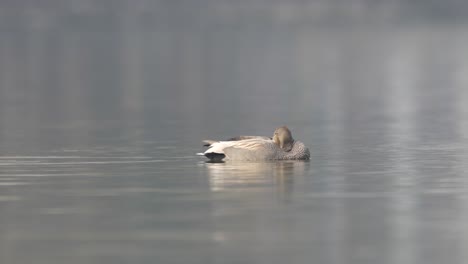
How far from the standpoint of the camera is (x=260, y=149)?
2952cm

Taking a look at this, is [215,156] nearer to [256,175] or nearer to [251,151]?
[251,151]

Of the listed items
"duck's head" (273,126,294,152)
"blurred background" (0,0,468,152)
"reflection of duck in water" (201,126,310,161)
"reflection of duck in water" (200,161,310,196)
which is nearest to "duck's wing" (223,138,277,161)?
"reflection of duck in water" (201,126,310,161)

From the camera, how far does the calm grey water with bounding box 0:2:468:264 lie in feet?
66.3

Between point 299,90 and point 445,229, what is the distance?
37.6 metres

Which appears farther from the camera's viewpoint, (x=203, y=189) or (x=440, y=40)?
(x=440, y=40)

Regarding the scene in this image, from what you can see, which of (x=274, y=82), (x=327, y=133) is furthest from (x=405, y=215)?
(x=274, y=82)

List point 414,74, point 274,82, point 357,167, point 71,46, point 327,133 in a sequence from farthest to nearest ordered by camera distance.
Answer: point 71,46, point 414,74, point 274,82, point 327,133, point 357,167

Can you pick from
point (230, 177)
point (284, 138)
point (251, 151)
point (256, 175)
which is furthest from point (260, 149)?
point (230, 177)

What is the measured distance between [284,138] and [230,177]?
8.94ft

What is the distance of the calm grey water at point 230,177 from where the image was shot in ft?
66.3

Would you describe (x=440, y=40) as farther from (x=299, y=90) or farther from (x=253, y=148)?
(x=253, y=148)

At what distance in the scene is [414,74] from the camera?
7406 centimetres

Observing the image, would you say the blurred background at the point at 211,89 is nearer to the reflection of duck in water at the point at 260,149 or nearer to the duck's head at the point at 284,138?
the reflection of duck in water at the point at 260,149

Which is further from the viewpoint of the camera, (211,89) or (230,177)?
(211,89)
